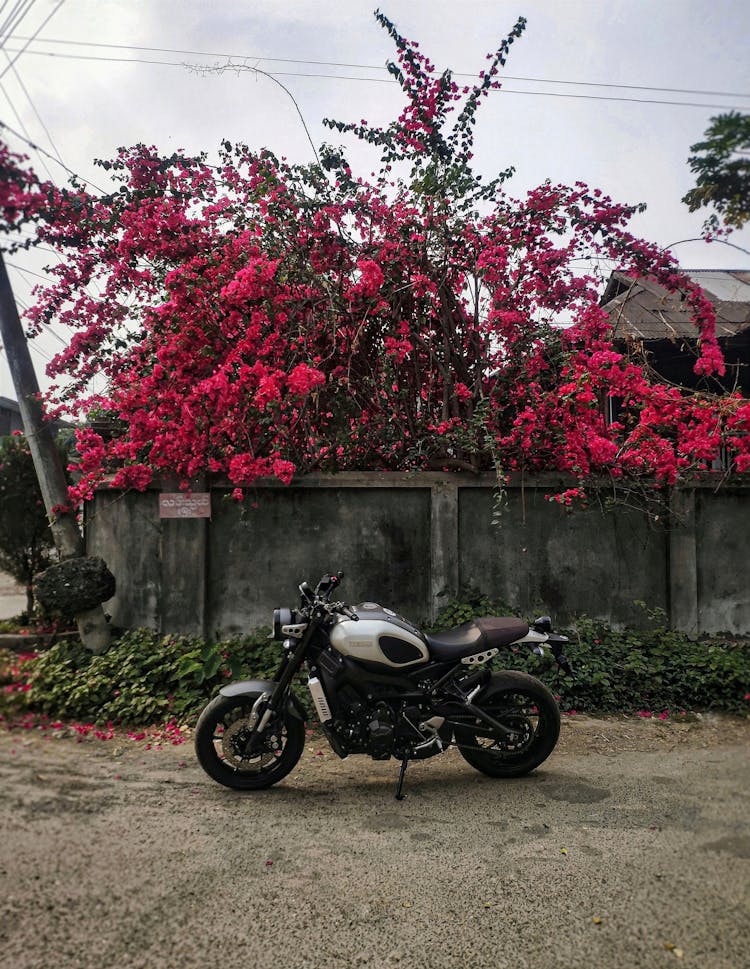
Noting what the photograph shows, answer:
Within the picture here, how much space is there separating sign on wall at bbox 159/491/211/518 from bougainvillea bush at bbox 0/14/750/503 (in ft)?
0.64

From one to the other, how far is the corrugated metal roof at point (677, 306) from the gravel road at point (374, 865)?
5109mm

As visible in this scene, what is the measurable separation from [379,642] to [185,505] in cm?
288

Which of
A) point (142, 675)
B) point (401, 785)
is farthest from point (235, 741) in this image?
point (142, 675)

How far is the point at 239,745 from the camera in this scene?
12.3 feet

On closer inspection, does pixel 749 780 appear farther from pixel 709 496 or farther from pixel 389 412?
pixel 389 412

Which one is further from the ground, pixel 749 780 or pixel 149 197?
pixel 149 197

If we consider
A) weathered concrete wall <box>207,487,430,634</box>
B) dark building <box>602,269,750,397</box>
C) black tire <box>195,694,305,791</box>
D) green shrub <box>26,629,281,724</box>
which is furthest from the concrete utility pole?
dark building <box>602,269,750,397</box>

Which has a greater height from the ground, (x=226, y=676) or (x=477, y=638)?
(x=477, y=638)

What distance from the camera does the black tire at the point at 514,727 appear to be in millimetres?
3881

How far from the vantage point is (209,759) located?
374 cm

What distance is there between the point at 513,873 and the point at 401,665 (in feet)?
3.74

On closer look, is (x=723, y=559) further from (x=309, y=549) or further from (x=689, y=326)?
(x=689, y=326)

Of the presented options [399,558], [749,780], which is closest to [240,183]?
[399,558]

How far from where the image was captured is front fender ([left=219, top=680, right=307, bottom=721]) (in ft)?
12.3
